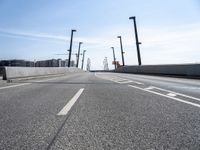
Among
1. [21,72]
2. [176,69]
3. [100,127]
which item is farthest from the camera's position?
[176,69]

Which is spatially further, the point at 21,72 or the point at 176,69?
the point at 176,69

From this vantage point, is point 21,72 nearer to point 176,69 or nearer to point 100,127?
point 176,69

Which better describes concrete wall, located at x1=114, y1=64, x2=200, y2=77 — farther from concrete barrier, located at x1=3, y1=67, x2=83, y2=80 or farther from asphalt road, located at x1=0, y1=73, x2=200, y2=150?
asphalt road, located at x1=0, y1=73, x2=200, y2=150

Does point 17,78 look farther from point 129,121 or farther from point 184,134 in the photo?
point 184,134

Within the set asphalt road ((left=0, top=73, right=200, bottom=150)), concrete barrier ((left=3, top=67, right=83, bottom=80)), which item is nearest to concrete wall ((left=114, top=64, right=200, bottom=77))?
concrete barrier ((left=3, top=67, right=83, bottom=80))

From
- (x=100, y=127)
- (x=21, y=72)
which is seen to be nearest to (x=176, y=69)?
(x=21, y=72)

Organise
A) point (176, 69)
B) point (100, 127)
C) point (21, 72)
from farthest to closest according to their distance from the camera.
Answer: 1. point (176, 69)
2. point (21, 72)
3. point (100, 127)

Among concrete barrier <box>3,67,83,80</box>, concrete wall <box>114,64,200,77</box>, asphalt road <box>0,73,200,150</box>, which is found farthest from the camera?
concrete wall <box>114,64,200,77</box>

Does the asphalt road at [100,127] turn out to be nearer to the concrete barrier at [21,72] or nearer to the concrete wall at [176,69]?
the concrete barrier at [21,72]

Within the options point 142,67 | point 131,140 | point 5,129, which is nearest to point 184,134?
point 131,140

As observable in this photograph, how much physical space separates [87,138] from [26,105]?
11.3 feet

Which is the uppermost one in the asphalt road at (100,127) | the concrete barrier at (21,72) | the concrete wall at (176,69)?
the concrete barrier at (21,72)

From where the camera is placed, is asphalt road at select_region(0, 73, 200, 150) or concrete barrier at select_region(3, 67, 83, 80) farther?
concrete barrier at select_region(3, 67, 83, 80)

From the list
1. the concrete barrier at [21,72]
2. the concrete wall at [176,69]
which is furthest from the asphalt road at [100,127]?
the concrete wall at [176,69]
